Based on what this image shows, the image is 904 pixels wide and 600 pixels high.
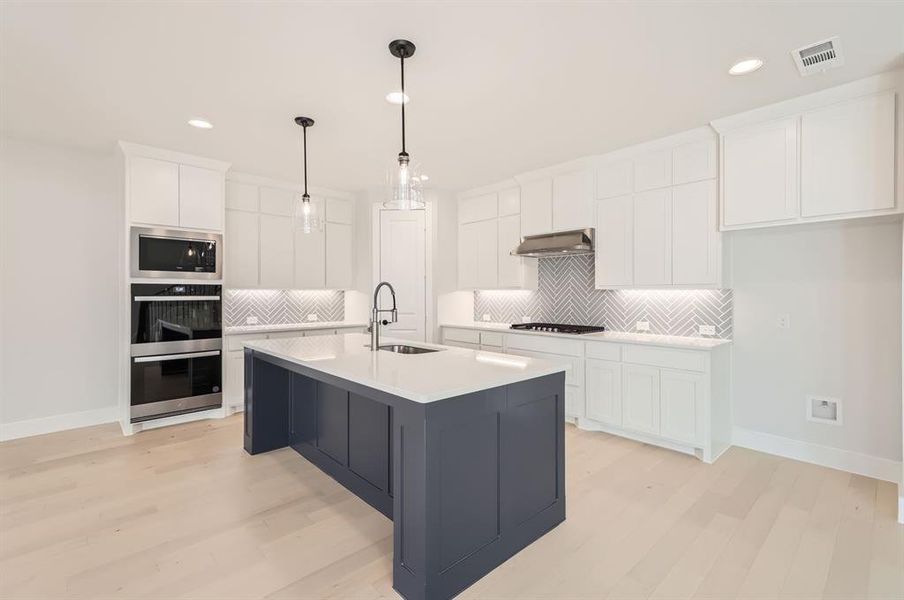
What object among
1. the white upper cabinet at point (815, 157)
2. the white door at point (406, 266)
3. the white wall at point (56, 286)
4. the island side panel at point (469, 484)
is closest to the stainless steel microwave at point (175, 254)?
the white wall at point (56, 286)

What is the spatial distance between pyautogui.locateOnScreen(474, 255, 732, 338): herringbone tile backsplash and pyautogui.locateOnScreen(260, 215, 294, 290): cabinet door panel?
2.52m

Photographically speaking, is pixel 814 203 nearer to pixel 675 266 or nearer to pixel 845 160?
pixel 845 160

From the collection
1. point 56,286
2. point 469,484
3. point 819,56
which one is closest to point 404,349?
point 469,484

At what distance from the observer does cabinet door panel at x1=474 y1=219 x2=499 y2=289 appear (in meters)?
5.27

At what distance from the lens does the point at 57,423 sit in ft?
13.2

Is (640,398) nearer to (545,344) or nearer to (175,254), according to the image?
(545,344)

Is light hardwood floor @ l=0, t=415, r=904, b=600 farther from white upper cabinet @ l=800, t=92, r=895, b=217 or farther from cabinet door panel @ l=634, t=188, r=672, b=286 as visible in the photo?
white upper cabinet @ l=800, t=92, r=895, b=217

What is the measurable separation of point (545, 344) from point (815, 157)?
253 centimetres

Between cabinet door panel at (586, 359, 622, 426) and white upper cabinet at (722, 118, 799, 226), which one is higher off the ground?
white upper cabinet at (722, 118, 799, 226)

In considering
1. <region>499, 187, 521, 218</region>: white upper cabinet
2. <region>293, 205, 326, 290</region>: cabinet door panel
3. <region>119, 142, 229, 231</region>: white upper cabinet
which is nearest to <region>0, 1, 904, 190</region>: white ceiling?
<region>119, 142, 229, 231</region>: white upper cabinet

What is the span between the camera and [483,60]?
250 centimetres

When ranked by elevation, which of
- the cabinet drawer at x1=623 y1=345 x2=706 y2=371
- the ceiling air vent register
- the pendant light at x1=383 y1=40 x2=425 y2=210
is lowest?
the cabinet drawer at x1=623 y1=345 x2=706 y2=371

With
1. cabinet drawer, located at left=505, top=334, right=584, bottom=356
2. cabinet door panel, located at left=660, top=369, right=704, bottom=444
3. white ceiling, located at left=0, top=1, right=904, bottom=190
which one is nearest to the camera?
white ceiling, located at left=0, top=1, right=904, bottom=190

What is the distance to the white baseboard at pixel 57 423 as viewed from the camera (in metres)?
3.80
